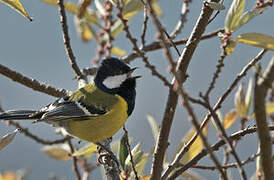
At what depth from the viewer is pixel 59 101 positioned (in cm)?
200

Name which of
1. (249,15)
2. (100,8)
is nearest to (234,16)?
(249,15)

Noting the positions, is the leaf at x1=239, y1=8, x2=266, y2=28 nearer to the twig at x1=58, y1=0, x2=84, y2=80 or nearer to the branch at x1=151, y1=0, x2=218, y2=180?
the branch at x1=151, y1=0, x2=218, y2=180

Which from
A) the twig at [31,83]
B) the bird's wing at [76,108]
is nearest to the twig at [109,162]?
the bird's wing at [76,108]

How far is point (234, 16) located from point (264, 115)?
0.61 metres

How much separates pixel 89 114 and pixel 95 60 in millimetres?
371

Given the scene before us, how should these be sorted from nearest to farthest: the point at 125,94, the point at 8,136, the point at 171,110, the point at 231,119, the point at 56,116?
Answer: the point at 171,110
the point at 8,136
the point at 231,119
the point at 56,116
the point at 125,94

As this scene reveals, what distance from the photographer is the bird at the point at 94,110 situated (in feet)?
6.28

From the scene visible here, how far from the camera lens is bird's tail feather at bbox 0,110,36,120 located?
1798 mm

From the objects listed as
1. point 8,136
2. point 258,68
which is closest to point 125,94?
point 8,136

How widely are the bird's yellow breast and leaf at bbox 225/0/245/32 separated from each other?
2.74 feet

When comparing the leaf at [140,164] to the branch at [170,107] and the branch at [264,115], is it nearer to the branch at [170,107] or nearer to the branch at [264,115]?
the branch at [170,107]

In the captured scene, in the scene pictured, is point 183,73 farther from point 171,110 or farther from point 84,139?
point 84,139

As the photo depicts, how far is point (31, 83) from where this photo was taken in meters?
1.78

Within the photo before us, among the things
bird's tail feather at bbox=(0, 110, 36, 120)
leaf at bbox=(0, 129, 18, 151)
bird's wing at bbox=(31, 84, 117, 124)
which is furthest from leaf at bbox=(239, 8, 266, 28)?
bird's tail feather at bbox=(0, 110, 36, 120)
